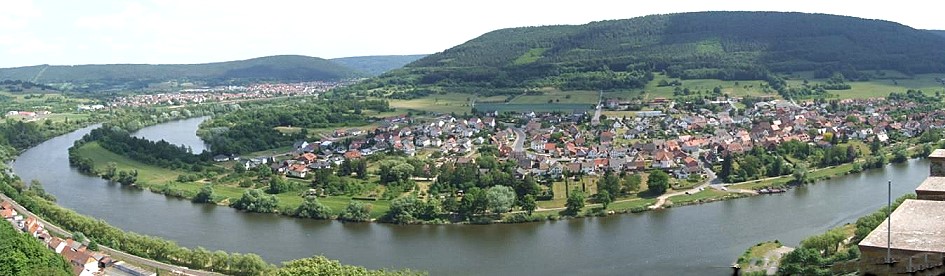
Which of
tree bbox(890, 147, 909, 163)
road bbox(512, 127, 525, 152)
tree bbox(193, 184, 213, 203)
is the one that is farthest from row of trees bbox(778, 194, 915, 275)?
tree bbox(193, 184, 213, 203)

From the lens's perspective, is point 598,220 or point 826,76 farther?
point 826,76

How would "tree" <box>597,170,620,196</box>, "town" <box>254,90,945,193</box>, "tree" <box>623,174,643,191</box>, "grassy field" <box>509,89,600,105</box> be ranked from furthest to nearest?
"grassy field" <box>509,89,600,105</box> → "town" <box>254,90,945,193</box> → "tree" <box>623,174,643,191</box> → "tree" <box>597,170,620,196</box>

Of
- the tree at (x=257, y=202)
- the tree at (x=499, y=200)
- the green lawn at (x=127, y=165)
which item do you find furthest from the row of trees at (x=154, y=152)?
the tree at (x=499, y=200)

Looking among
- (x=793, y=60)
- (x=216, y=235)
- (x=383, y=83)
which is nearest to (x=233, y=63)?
(x=383, y=83)

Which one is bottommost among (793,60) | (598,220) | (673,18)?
(598,220)

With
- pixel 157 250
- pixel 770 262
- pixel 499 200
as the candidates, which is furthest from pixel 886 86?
pixel 157 250

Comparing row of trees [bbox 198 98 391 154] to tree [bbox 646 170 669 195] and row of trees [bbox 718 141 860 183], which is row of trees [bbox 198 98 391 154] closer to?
tree [bbox 646 170 669 195]

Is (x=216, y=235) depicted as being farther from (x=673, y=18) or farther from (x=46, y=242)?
(x=673, y=18)
